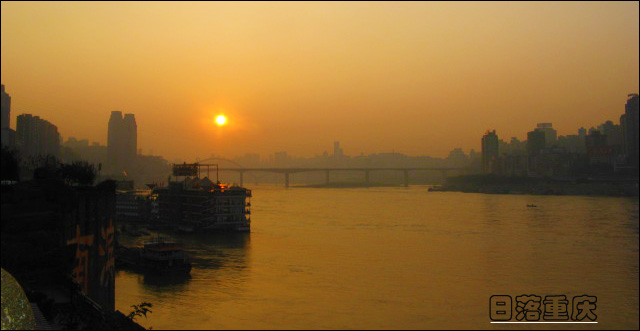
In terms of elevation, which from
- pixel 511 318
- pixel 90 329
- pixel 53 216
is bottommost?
pixel 511 318

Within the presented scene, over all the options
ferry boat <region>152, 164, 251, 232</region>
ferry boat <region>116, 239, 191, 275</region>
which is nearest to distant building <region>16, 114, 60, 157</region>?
ferry boat <region>116, 239, 191, 275</region>

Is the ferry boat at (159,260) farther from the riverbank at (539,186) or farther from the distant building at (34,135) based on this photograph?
the riverbank at (539,186)

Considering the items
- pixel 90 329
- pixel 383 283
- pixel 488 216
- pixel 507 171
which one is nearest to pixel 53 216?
pixel 90 329

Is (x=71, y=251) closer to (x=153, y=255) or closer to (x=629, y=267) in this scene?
(x=153, y=255)

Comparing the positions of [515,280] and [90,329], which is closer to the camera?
[90,329]

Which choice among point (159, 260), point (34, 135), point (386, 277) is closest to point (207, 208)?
point (34, 135)

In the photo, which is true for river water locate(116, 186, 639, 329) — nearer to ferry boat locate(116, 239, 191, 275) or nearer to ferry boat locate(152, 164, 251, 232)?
ferry boat locate(116, 239, 191, 275)

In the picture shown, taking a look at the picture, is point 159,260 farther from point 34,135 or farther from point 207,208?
point 207,208
